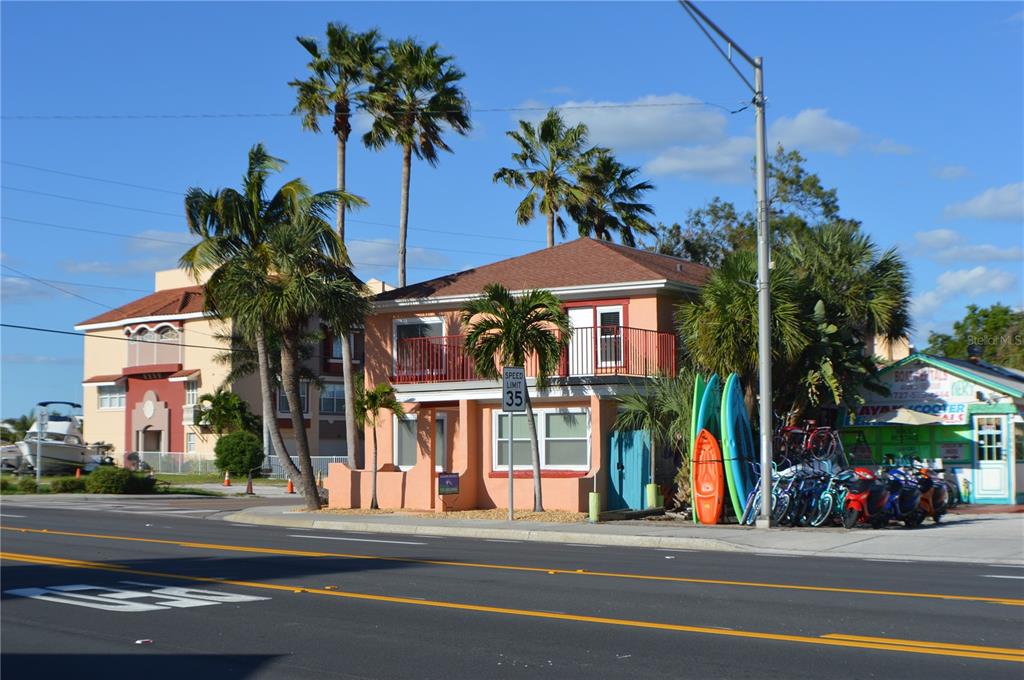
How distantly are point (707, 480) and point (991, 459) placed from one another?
330 inches

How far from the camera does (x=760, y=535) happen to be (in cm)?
2089

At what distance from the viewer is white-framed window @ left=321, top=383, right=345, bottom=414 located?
62.5 metres

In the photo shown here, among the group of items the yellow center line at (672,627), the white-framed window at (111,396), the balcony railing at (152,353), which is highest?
the balcony railing at (152,353)

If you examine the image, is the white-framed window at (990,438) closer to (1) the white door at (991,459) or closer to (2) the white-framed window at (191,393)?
(1) the white door at (991,459)

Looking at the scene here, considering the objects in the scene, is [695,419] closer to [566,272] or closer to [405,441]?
[566,272]

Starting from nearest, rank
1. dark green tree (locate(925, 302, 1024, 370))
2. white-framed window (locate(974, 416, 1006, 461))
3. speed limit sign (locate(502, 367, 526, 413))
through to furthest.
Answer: speed limit sign (locate(502, 367, 526, 413)) < white-framed window (locate(974, 416, 1006, 461)) < dark green tree (locate(925, 302, 1024, 370))

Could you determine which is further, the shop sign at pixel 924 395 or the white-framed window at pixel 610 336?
the white-framed window at pixel 610 336

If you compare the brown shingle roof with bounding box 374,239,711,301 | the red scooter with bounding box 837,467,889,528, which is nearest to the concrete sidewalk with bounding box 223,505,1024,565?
the red scooter with bounding box 837,467,889,528

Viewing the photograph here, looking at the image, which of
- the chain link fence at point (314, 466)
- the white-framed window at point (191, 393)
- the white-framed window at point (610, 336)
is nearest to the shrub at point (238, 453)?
the chain link fence at point (314, 466)

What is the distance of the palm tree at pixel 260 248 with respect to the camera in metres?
28.8

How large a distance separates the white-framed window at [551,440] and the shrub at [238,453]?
961 inches

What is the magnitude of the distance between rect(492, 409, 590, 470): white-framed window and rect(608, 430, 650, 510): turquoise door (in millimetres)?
693

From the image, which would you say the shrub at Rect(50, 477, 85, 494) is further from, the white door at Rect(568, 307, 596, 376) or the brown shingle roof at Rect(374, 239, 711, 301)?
the white door at Rect(568, 307, 596, 376)

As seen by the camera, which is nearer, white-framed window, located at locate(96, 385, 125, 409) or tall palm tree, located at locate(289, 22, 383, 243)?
tall palm tree, located at locate(289, 22, 383, 243)
